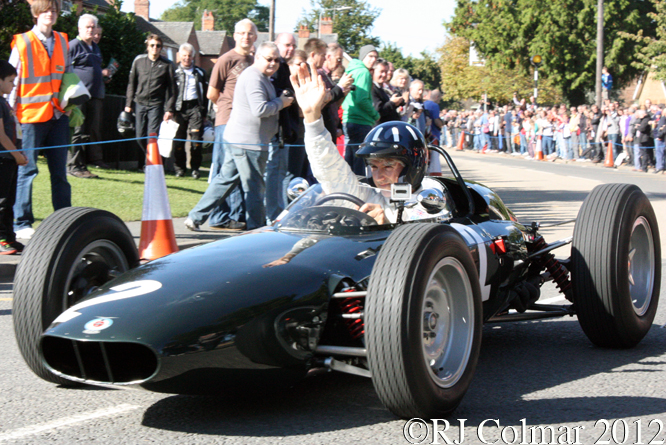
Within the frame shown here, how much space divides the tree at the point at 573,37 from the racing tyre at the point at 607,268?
48857mm

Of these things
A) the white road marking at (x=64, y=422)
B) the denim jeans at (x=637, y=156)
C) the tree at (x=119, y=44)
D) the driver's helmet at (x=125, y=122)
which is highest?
the tree at (x=119, y=44)

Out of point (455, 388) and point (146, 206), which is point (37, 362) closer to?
point (455, 388)

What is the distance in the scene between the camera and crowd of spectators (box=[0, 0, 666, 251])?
27.1 ft

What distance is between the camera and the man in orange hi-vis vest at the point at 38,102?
26.9 ft

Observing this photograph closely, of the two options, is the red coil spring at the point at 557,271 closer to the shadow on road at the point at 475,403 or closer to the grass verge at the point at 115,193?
the shadow on road at the point at 475,403

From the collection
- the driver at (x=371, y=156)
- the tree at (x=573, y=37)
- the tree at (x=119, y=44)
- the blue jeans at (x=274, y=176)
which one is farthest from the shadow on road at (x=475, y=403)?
the tree at (x=573, y=37)

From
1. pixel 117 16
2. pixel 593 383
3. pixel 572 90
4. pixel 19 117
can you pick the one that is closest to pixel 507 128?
pixel 572 90

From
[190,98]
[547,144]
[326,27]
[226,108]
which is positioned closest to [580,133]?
[547,144]

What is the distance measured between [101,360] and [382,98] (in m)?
8.68

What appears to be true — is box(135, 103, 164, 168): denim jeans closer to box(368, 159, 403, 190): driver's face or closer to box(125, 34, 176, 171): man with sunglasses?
box(125, 34, 176, 171): man with sunglasses

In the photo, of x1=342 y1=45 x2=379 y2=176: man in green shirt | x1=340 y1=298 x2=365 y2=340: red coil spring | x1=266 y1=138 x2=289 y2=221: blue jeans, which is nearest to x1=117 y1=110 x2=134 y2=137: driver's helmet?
x1=342 y1=45 x2=379 y2=176: man in green shirt

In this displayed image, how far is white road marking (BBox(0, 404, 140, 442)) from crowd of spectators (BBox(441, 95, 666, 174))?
64.0 ft

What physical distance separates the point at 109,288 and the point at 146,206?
Result: 12.2 ft

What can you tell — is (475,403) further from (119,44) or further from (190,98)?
(119,44)
